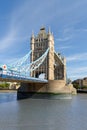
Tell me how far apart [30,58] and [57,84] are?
1361 centimetres

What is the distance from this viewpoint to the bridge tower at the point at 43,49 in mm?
66375

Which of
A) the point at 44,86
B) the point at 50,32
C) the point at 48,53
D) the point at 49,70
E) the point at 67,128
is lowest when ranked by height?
the point at 67,128

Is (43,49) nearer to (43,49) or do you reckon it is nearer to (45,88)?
(43,49)

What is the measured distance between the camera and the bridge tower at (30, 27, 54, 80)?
218ft

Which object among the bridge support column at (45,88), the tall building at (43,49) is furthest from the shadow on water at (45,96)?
the tall building at (43,49)

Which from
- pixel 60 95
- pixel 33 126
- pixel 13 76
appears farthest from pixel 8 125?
pixel 60 95

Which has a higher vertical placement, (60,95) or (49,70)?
(49,70)

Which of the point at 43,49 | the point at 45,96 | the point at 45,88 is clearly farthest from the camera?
the point at 43,49

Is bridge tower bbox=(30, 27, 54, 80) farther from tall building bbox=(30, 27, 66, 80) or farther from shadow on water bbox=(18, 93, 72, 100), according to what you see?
shadow on water bbox=(18, 93, 72, 100)

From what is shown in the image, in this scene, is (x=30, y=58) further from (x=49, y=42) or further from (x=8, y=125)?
(x=8, y=125)

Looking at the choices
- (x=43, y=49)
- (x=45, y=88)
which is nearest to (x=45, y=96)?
(x=45, y=88)

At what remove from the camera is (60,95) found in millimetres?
56656

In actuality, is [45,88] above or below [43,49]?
below

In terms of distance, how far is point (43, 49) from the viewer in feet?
226
